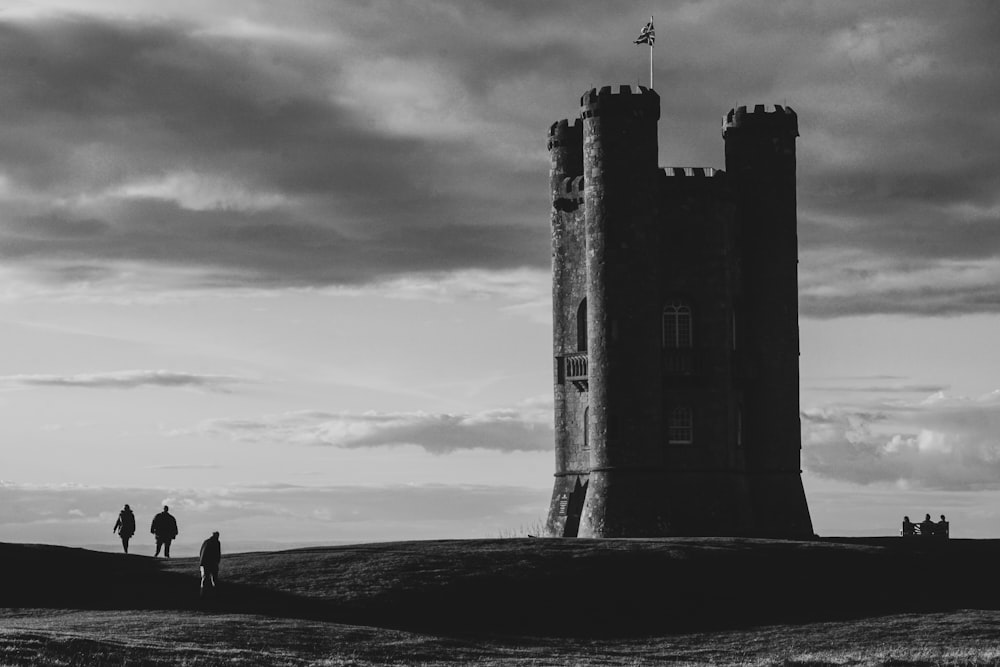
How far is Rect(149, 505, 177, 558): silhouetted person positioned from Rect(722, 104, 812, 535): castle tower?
2330 centimetres

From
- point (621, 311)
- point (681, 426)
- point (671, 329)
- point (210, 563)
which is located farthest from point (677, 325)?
point (210, 563)

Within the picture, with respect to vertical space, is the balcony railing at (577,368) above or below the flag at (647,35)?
below

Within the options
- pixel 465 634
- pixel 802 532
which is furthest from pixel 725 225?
pixel 465 634

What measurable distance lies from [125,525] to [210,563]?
11.0m

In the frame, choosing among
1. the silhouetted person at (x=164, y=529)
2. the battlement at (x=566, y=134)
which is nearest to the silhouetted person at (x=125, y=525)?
the silhouetted person at (x=164, y=529)

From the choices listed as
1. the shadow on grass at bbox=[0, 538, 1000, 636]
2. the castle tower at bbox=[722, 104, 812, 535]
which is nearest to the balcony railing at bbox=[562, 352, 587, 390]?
the castle tower at bbox=[722, 104, 812, 535]

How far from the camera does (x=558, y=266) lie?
66.4 metres

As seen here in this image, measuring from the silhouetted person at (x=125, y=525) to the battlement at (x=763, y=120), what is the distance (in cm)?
2811

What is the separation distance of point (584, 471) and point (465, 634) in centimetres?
2350

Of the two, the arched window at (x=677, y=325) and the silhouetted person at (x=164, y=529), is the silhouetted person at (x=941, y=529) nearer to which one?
the arched window at (x=677, y=325)

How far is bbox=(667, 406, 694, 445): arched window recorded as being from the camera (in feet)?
204

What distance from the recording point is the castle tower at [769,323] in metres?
65.0

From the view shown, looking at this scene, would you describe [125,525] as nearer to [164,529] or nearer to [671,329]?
[164,529]

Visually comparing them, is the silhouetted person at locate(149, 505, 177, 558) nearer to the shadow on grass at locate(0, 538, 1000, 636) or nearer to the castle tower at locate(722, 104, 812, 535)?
the shadow on grass at locate(0, 538, 1000, 636)
